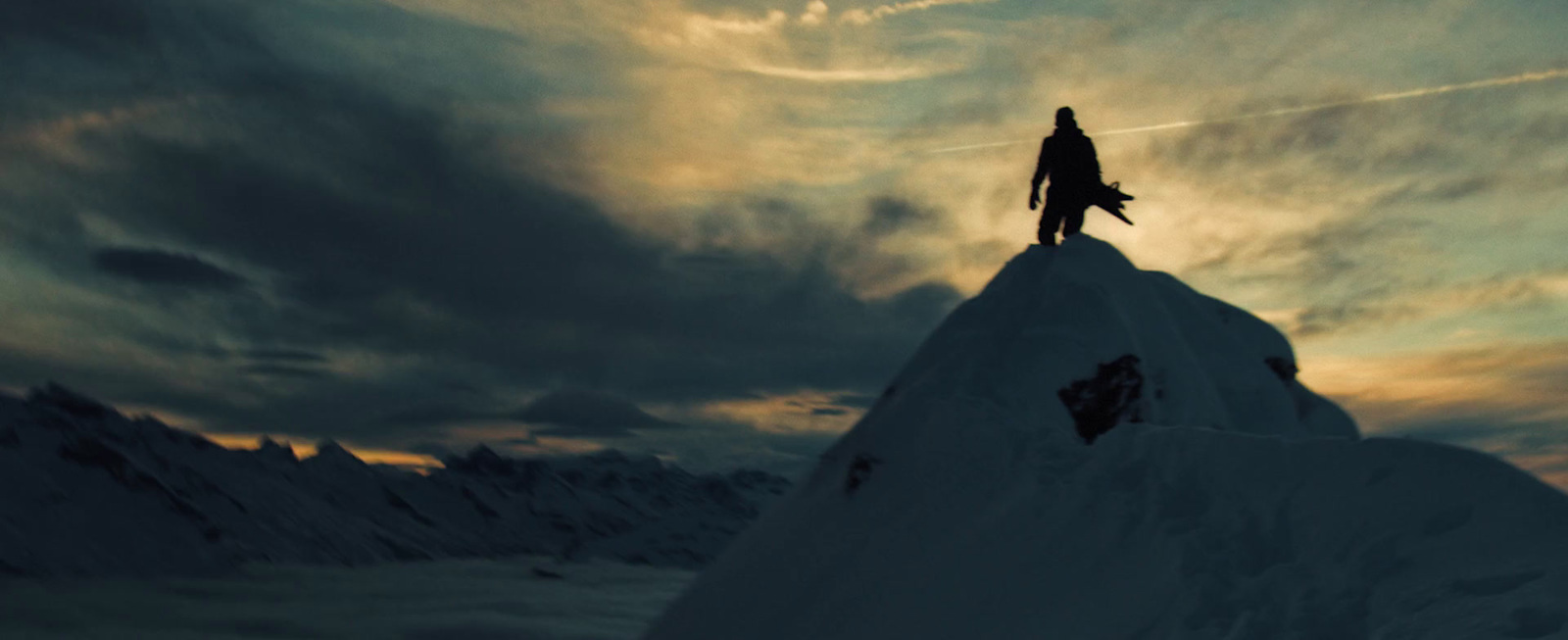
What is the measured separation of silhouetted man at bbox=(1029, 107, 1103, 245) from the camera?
17.6 m

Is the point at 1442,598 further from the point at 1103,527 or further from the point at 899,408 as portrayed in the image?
the point at 899,408

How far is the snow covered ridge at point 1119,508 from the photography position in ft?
27.4

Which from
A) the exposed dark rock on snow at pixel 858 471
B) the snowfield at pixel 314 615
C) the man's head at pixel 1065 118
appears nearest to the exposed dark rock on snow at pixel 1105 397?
the exposed dark rock on snow at pixel 858 471

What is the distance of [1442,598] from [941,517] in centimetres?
592

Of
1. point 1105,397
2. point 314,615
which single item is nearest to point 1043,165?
point 1105,397

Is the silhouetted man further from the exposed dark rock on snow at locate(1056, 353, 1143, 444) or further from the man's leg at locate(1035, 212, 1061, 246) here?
the exposed dark rock on snow at locate(1056, 353, 1143, 444)

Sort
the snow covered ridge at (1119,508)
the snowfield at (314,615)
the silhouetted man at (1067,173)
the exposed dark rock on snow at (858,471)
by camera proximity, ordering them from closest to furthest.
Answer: the snow covered ridge at (1119,508) < the exposed dark rock on snow at (858,471) < the silhouetted man at (1067,173) < the snowfield at (314,615)

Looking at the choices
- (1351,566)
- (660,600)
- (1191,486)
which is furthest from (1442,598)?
(660,600)

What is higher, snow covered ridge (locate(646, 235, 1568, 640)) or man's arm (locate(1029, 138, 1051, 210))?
man's arm (locate(1029, 138, 1051, 210))

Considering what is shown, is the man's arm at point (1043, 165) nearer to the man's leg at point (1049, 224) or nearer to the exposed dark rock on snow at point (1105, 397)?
the man's leg at point (1049, 224)

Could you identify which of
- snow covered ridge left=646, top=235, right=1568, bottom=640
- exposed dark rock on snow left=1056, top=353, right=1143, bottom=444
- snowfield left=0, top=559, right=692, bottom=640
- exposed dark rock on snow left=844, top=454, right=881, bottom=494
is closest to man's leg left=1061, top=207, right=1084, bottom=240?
snow covered ridge left=646, top=235, right=1568, bottom=640

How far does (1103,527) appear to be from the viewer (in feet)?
35.9

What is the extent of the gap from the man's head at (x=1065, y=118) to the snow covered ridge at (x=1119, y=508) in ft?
7.22

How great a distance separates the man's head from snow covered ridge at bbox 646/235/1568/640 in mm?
2201
